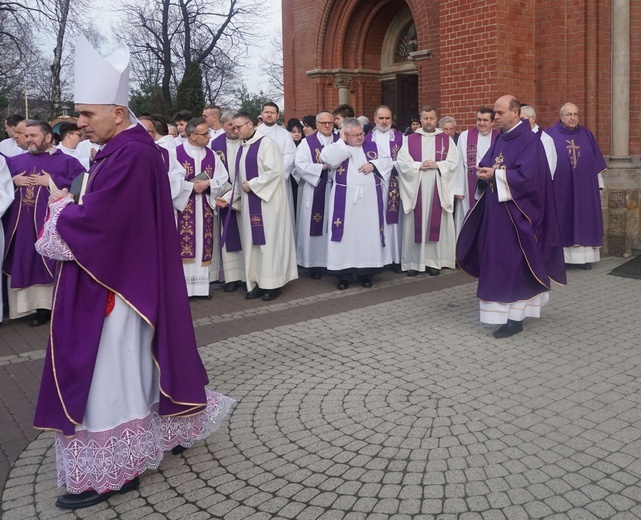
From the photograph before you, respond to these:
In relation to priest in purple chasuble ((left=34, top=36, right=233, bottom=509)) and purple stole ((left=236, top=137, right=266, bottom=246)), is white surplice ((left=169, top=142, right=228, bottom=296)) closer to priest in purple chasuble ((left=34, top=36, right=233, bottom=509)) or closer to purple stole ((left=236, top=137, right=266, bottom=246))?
purple stole ((left=236, top=137, right=266, bottom=246))

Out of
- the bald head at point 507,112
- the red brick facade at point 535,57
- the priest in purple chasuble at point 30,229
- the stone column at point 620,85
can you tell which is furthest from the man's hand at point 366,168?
the stone column at point 620,85

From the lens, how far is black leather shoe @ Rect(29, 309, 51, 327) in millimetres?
7348

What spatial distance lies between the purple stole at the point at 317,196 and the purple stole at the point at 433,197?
3.93 ft

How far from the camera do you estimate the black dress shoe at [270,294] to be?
8031mm

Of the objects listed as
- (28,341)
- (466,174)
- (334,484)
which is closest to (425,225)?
(466,174)

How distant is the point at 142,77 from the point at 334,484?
4019 cm

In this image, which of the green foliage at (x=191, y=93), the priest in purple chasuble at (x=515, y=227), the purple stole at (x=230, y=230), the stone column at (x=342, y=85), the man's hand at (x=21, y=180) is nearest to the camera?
the priest in purple chasuble at (x=515, y=227)

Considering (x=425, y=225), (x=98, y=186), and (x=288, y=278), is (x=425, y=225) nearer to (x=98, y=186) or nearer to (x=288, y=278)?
(x=288, y=278)

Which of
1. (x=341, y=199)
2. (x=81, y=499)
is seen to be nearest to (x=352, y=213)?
(x=341, y=199)

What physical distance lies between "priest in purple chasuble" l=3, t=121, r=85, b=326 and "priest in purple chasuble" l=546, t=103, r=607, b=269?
601 cm

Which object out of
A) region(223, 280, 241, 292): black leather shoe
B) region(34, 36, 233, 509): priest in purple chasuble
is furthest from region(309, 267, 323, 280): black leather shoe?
region(34, 36, 233, 509): priest in purple chasuble

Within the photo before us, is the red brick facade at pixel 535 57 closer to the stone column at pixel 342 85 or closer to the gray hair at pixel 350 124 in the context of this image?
the gray hair at pixel 350 124

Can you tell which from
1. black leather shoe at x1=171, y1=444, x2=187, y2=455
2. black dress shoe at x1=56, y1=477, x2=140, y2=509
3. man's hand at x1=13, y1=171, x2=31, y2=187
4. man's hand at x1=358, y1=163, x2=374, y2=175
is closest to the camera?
black dress shoe at x1=56, y1=477, x2=140, y2=509

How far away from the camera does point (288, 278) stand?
8.34m
